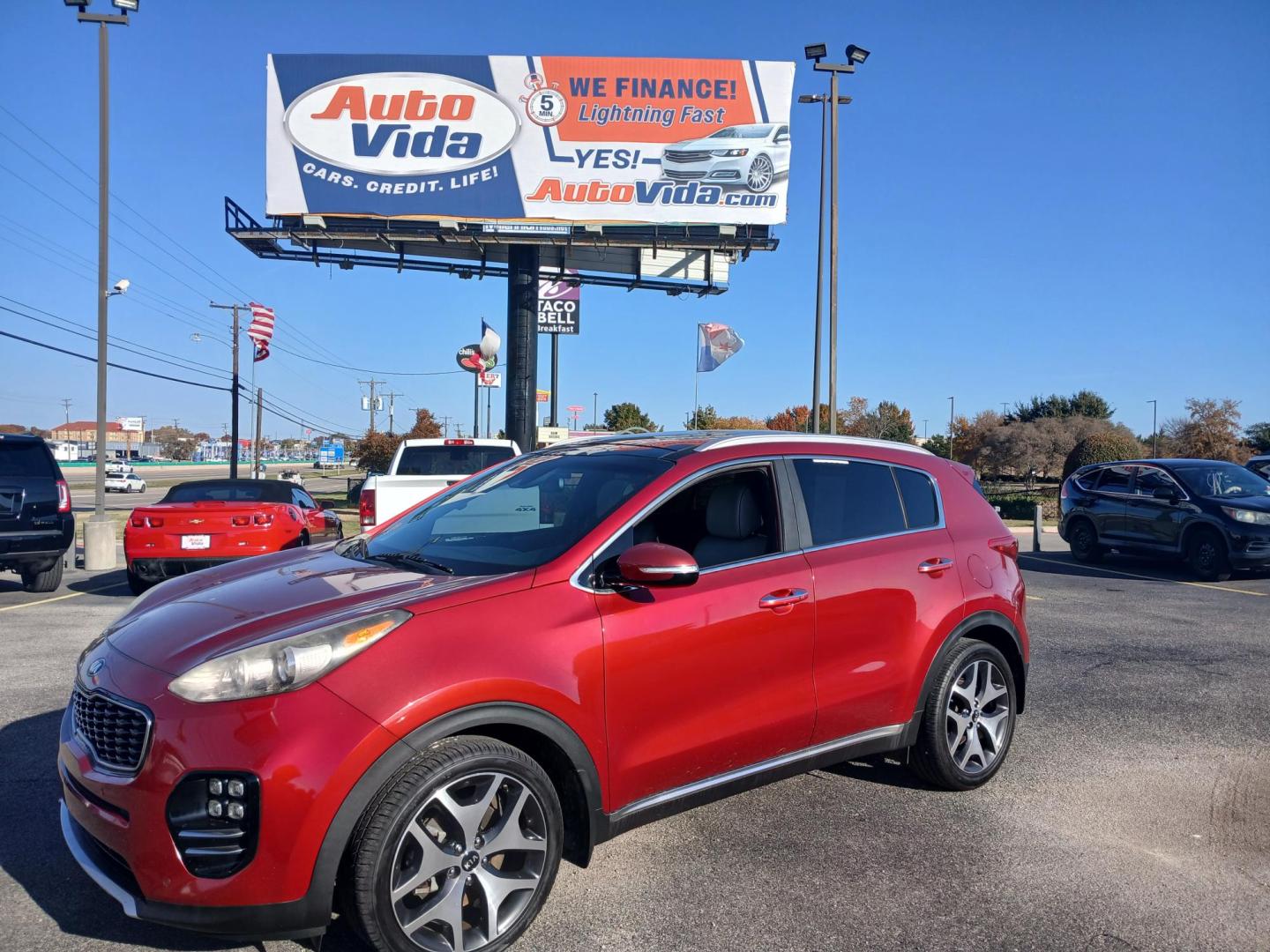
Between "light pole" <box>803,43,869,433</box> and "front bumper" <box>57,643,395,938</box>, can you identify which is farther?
"light pole" <box>803,43,869,433</box>

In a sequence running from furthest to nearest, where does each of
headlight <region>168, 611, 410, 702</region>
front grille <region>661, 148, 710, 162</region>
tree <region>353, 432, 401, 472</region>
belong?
tree <region>353, 432, 401, 472</region> < front grille <region>661, 148, 710, 162</region> < headlight <region>168, 611, 410, 702</region>

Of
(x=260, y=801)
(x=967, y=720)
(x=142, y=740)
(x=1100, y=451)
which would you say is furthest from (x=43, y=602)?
(x=1100, y=451)

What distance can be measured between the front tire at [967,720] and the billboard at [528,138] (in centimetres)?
2083

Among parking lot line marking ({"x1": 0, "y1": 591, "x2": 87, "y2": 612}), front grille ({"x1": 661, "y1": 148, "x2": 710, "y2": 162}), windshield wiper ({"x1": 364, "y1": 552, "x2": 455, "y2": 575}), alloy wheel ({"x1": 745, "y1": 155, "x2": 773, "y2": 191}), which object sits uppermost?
front grille ({"x1": 661, "y1": 148, "x2": 710, "y2": 162})

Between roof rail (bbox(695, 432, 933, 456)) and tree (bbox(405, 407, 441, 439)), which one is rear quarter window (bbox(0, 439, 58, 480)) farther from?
tree (bbox(405, 407, 441, 439))

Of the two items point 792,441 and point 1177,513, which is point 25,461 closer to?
point 792,441

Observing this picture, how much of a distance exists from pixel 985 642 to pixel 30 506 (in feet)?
32.6

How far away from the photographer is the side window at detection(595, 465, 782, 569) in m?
3.80

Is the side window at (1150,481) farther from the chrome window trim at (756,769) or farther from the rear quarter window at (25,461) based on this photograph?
the rear quarter window at (25,461)

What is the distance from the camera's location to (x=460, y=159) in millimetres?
23906

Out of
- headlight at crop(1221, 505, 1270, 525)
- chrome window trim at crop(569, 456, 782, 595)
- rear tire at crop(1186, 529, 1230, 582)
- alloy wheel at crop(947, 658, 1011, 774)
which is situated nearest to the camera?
chrome window trim at crop(569, 456, 782, 595)

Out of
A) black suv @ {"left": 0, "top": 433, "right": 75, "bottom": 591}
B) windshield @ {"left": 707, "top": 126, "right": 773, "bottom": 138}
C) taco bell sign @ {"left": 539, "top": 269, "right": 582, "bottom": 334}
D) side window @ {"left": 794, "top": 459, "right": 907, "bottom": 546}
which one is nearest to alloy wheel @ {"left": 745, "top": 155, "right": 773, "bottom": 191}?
windshield @ {"left": 707, "top": 126, "right": 773, "bottom": 138}

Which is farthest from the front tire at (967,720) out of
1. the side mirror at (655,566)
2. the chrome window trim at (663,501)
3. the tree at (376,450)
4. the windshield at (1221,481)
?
the tree at (376,450)

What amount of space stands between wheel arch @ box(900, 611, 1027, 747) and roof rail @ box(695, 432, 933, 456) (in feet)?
3.07
